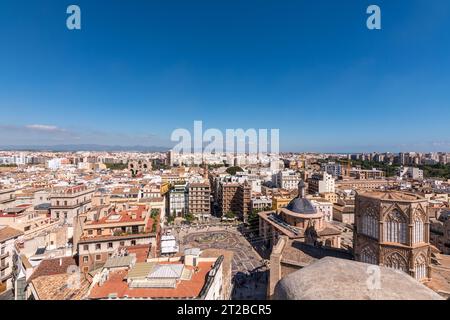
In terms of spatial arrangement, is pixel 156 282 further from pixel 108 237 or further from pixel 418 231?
pixel 418 231

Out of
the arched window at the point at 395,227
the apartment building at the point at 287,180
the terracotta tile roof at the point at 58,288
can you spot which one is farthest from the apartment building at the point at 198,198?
the arched window at the point at 395,227

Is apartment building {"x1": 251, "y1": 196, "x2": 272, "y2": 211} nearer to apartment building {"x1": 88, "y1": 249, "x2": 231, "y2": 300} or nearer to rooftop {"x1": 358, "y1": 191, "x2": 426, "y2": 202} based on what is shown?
rooftop {"x1": 358, "y1": 191, "x2": 426, "y2": 202}

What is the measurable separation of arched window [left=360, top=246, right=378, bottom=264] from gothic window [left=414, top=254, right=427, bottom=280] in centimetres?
200

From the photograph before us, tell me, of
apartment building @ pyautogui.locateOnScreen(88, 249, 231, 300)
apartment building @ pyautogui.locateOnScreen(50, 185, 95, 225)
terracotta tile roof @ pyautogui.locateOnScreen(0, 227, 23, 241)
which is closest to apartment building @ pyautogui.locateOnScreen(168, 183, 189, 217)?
apartment building @ pyautogui.locateOnScreen(50, 185, 95, 225)

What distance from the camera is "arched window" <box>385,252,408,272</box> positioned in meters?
14.1

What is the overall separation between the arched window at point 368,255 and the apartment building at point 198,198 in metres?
33.4

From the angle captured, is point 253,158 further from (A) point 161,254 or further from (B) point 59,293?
(B) point 59,293

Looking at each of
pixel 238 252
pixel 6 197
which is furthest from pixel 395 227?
pixel 6 197

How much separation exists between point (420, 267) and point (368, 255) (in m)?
2.63

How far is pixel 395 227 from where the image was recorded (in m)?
14.4

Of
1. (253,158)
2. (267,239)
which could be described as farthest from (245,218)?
(253,158)

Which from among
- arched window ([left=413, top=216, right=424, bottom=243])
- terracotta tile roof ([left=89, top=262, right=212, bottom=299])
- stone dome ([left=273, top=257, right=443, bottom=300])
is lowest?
terracotta tile roof ([left=89, top=262, right=212, bottom=299])

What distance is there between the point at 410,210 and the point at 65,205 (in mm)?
33734
